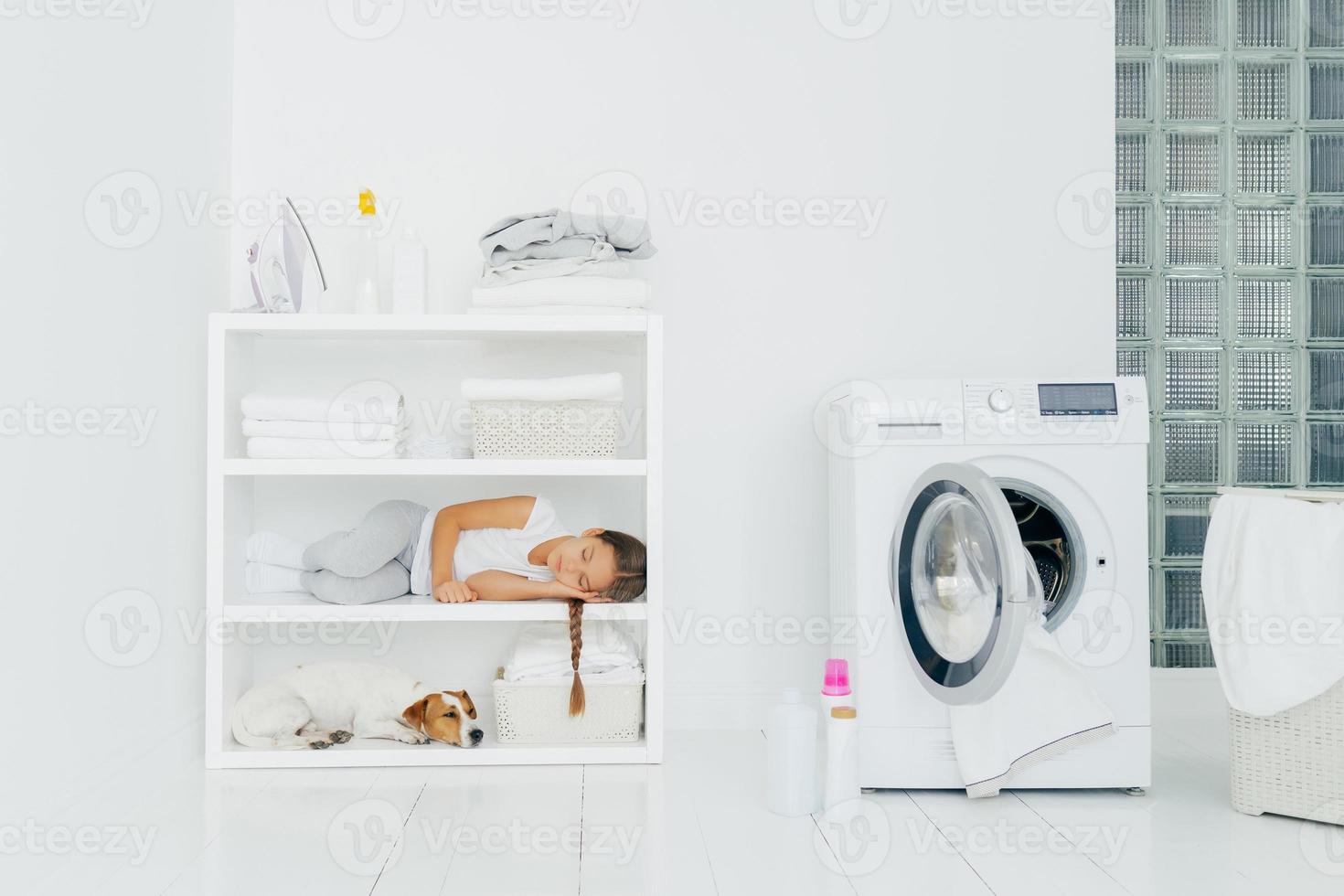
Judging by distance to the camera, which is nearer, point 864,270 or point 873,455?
point 873,455

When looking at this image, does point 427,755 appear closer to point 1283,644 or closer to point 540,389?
point 540,389

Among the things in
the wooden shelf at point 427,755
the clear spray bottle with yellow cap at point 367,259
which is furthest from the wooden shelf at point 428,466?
the wooden shelf at point 427,755

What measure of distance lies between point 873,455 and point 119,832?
1469 mm

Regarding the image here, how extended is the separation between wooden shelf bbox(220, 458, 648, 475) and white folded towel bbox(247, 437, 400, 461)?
0.01 metres

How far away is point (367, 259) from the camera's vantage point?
243cm

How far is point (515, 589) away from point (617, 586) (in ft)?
0.71

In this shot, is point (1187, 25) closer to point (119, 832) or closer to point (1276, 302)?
point (1276, 302)

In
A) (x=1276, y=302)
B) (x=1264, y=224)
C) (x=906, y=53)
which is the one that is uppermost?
(x=906, y=53)

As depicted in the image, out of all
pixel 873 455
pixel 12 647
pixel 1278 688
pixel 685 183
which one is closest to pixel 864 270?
A: pixel 685 183

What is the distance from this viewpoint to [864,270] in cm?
257

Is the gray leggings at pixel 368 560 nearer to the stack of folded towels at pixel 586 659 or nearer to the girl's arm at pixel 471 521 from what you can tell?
the girl's arm at pixel 471 521

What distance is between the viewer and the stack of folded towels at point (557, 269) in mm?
2213

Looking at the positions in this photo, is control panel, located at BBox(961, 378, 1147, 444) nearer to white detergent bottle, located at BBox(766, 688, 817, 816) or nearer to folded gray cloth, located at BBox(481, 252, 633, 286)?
white detergent bottle, located at BBox(766, 688, 817, 816)

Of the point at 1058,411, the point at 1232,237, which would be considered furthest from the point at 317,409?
the point at 1232,237
